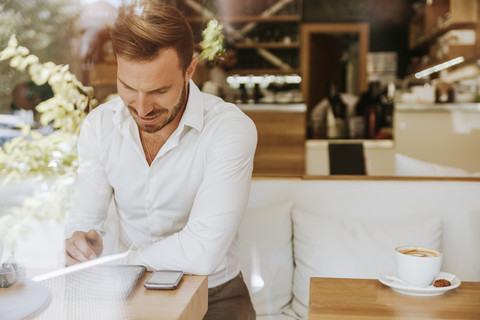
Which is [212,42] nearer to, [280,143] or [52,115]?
[52,115]

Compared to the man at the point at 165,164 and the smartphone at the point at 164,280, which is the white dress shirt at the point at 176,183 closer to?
the man at the point at 165,164

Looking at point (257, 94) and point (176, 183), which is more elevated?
point (257, 94)

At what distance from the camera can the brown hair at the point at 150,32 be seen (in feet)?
3.80

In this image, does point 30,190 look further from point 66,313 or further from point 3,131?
point 66,313

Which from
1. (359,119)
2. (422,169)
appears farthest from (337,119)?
(422,169)

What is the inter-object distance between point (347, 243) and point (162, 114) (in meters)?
0.71

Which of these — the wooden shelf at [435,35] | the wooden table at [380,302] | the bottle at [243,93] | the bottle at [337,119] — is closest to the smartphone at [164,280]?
the wooden table at [380,302]

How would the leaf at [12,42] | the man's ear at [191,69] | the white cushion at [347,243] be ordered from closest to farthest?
the man's ear at [191,69] → the leaf at [12,42] → the white cushion at [347,243]

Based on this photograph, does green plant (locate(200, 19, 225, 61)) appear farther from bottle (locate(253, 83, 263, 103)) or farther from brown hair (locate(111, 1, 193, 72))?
bottle (locate(253, 83, 263, 103))

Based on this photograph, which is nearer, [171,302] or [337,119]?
[171,302]

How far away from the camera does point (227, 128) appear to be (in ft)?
4.09

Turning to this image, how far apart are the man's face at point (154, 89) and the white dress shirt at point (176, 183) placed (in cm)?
Answer: 4

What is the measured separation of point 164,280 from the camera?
924 mm

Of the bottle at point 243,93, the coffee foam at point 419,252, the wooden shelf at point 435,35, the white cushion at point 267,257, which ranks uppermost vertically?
the wooden shelf at point 435,35
